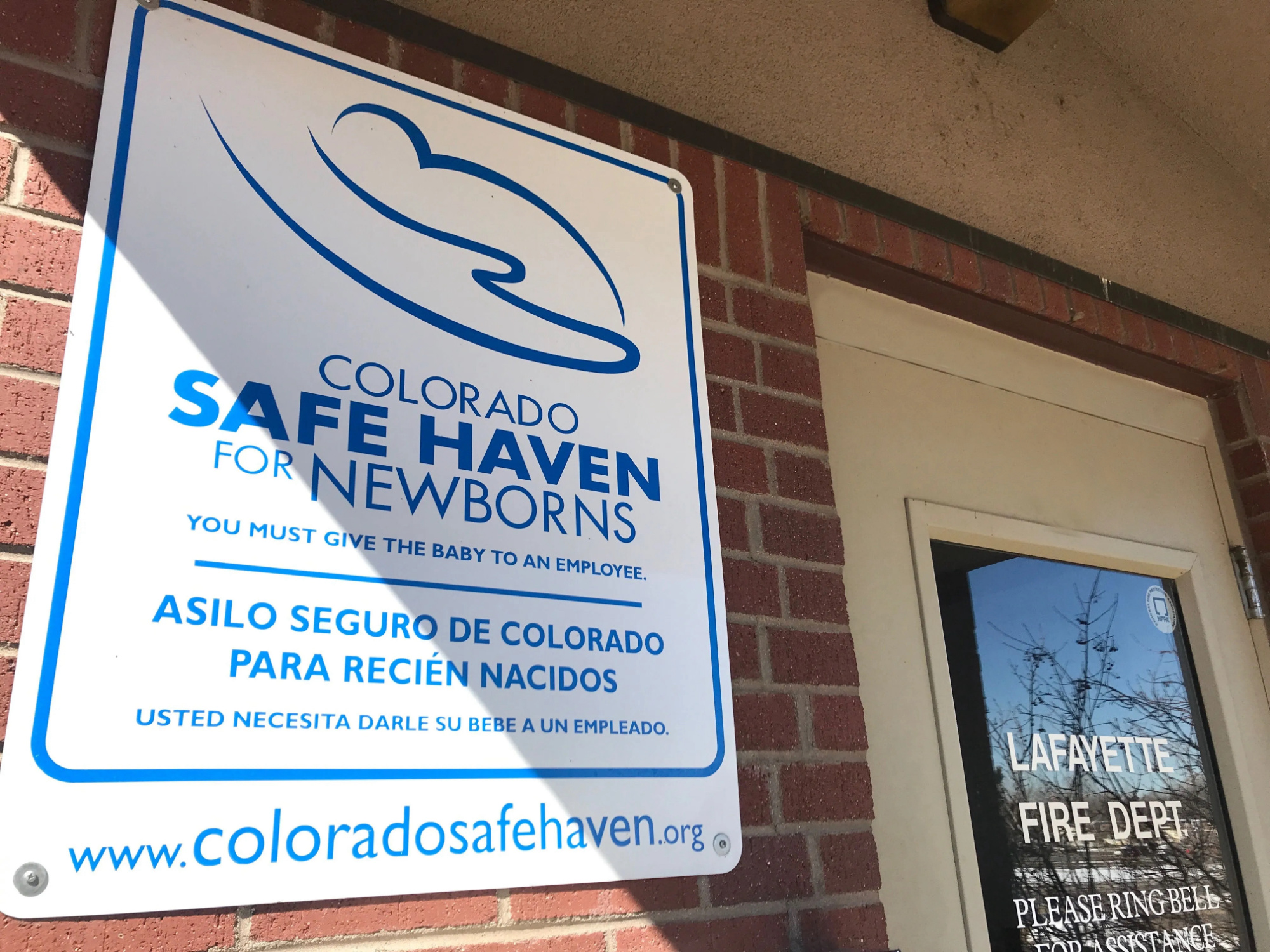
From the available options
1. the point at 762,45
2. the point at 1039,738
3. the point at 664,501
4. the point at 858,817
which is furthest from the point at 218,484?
the point at 1039,738

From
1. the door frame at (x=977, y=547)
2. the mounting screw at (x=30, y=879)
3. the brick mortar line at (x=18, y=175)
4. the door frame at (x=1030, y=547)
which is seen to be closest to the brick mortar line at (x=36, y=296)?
the brick mortar line at (x=18, y=175)

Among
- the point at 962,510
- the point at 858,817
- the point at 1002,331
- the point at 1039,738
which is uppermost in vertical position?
the point at 1002,331

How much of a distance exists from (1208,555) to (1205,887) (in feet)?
2.51

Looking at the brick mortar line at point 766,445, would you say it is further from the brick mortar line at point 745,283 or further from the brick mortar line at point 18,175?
the brick mortar line at point 18,175

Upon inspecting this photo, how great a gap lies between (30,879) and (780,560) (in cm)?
105

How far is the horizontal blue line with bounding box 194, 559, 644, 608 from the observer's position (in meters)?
1.13

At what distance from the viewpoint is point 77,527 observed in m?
1.07

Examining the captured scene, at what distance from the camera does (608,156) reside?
165cm

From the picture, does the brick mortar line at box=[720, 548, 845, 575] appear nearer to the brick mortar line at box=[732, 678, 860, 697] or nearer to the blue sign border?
the blue sign border

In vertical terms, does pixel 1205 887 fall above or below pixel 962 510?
below

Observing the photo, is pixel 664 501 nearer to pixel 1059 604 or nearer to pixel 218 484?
pixel 218 484

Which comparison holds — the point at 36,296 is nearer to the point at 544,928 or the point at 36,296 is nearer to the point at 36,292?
the point at 36,292

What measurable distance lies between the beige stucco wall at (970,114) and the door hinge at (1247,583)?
62 centimetres

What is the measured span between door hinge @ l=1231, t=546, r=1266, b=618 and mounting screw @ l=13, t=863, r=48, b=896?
96.5 inches
